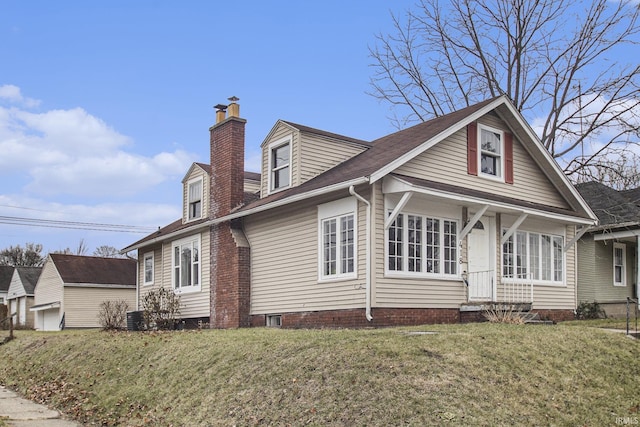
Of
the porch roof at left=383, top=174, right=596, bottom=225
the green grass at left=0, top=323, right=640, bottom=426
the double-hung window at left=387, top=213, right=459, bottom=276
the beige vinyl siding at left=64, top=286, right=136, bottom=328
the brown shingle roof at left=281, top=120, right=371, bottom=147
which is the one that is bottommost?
the beige vinyl siding at left=64, top=286, right=136, bottom=328

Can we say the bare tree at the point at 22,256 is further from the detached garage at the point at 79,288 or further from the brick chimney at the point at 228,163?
the brick chimney at the point at 228,163

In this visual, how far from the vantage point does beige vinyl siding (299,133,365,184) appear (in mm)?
18219

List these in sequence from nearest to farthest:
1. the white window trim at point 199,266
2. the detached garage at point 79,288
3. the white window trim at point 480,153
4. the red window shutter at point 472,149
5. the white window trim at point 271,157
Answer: the red window shutter at point 472,149 → the white window trim at point 480,153 → the white window trim at point 271,157 → the white window trim at point 199,266 → the detached garage at point 79,288

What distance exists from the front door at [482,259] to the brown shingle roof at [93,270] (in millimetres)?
24725

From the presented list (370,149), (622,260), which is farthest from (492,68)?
(370,149)

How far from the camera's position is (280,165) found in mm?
19031

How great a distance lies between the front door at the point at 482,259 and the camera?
1712 cm

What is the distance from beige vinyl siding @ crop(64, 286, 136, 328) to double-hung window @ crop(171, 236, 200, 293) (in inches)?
640

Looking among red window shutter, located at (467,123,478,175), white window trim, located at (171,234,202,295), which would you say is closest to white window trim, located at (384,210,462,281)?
red window shutter, located at (467,123,478,175)

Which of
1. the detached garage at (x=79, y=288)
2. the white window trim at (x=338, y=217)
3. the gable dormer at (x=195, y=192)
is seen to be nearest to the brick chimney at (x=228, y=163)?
the gable dormer at (x=195, y=192)

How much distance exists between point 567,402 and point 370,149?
11.2 metres

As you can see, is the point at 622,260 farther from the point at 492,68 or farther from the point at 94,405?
the point at 94,405

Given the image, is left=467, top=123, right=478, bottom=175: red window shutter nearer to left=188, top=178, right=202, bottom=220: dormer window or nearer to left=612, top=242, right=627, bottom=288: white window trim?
left=188, top=178, right=202, bottom=220: dormer window

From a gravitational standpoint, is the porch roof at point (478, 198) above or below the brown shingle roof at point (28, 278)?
above
